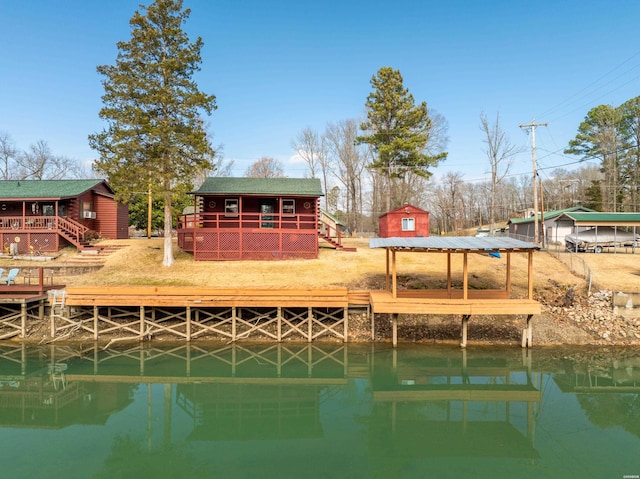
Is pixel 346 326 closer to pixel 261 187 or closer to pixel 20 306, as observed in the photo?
pixel 261 187

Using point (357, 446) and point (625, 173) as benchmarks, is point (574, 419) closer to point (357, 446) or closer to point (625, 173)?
point (357, 446)

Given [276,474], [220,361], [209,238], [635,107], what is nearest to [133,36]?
[209,238]

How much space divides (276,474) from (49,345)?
481 inches

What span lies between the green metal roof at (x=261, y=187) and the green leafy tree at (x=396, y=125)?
11.6 metres

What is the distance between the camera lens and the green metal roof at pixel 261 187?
23.3m

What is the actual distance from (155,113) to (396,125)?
22.1 metres

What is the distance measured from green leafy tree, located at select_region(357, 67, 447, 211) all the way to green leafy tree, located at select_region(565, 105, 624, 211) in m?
24.0

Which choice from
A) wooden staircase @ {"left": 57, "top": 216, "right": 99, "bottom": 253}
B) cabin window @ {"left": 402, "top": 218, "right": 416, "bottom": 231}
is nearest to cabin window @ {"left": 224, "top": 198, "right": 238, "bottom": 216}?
wooden staircase @ {"left": 57, "top": 216, "right": 99, "bottom": 253}

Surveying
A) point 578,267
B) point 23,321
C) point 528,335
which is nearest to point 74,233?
point 23,321

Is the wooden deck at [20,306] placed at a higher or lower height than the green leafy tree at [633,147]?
lower

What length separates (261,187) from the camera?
2439 centimetres

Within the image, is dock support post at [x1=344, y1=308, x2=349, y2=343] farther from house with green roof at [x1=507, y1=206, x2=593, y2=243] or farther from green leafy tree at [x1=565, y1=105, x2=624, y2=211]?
green leafy tree at [x1=565, y1=105, x2=624, y2=211]

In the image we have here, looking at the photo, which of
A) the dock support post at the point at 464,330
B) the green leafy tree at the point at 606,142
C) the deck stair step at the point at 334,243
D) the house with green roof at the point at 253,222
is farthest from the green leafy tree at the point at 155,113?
the green leafy tree at the point at 606,142

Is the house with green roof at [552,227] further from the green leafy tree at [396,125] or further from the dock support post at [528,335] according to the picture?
the dock support post at [528,335]
